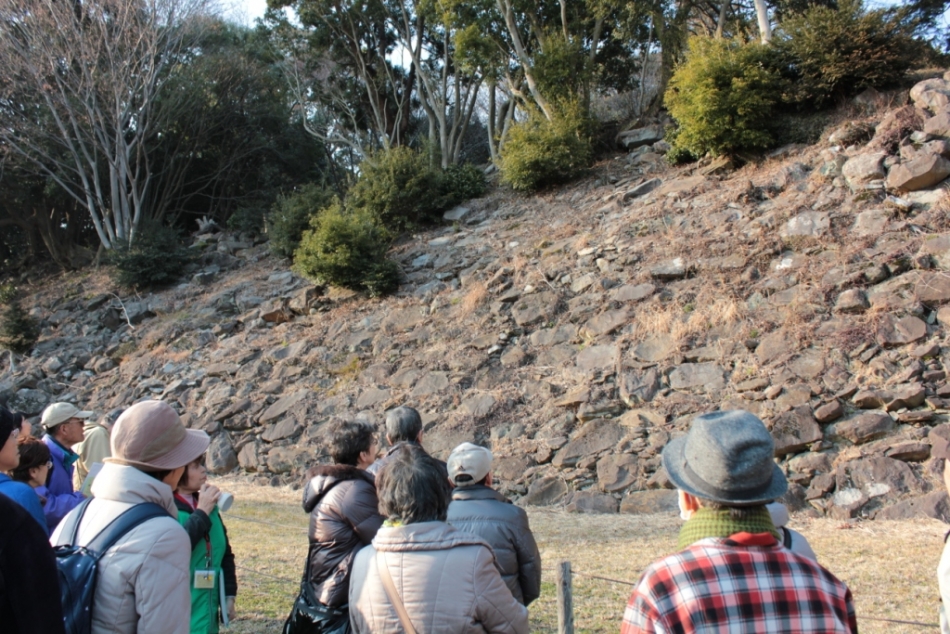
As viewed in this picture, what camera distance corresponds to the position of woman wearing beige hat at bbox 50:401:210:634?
7.63 ft

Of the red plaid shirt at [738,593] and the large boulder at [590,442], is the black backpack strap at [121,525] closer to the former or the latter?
the red plaid shirt at [738,593]

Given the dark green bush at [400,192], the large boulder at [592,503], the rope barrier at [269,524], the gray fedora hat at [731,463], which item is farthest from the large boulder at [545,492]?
the dark green bush at [400,192]

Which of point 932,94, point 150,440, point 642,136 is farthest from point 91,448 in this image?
point 642,136

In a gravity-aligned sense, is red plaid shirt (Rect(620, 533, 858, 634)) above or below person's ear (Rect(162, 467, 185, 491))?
below

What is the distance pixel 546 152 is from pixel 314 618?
47.4 ft

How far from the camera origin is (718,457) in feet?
6.48

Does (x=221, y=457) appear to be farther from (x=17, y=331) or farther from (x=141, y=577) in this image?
(x=141, y=577)

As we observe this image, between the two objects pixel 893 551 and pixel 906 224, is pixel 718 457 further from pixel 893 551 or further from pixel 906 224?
pixel 906 224

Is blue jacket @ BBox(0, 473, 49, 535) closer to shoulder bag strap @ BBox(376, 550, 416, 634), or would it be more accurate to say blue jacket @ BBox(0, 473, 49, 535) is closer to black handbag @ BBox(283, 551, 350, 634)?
black handbag @ BBox(283, 551, 350, 634)

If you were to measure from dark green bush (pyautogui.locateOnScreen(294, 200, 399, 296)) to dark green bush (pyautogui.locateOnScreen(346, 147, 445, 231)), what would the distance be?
7.02 feet

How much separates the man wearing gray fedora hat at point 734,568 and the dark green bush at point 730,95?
43.1 ft

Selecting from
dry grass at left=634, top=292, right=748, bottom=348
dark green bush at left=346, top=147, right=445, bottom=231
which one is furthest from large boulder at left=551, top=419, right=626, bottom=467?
dark green bush at left=346, top=147, right=445, bottom=231

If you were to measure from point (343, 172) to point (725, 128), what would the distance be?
1708 centimetres

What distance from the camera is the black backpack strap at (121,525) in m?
2.38
